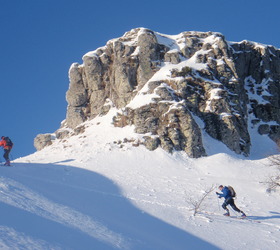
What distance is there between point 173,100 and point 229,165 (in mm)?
Result: 10490

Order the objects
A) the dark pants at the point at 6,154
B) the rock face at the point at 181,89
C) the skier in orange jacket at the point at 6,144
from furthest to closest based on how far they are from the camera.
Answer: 1. the rock face at the point at 181,89
2. the skier in orange jacket at the point at 6,144
3. the dark pants at the point at 6,154

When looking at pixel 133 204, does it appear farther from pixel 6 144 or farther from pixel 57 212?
pixel 6 144

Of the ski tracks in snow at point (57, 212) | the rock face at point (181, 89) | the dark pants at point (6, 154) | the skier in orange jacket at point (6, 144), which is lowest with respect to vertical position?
the ski tracks in snow at point (57, 212)

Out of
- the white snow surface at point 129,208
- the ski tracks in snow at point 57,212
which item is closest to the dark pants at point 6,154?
the white snow surface at point 129,208

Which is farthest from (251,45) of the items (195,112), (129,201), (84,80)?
(129,201)

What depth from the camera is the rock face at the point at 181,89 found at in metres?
31.5

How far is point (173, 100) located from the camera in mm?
33250

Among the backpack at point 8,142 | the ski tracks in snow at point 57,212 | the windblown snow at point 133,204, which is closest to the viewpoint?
the windblown snow at point 133,204

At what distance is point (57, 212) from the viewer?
29.0 ft

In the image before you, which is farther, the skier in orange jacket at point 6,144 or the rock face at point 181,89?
the rock face at point 181,89

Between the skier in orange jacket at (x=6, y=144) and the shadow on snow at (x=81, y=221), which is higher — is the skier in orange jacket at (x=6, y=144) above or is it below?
above

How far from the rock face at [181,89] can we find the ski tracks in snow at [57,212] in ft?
64.9

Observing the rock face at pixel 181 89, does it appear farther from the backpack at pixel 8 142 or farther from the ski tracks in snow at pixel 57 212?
the ski tracks in snow at pixel 57 212

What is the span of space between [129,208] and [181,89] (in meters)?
25.2
